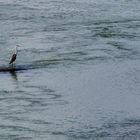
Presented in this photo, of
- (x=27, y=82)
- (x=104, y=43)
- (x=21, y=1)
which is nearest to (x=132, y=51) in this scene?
(x=104, y=43)

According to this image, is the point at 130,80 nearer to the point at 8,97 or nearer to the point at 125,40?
the point at 8,97

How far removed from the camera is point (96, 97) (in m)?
17.8

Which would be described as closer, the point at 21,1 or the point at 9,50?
the point at 9,50

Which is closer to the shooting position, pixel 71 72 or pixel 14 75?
pixel 14 75

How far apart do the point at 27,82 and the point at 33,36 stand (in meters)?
7.22

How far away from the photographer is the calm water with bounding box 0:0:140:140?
1520 centimetres

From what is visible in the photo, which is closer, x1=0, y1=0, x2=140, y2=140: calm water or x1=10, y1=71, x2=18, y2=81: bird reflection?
x1=0, y1=0, x2=140, y2=140: calm water

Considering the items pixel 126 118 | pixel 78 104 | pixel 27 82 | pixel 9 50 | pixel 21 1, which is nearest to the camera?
pixel 126 118

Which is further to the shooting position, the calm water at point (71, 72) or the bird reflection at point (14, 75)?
the bird reflection at point (14, 75)

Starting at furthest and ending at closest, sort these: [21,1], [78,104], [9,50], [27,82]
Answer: [21,1]
[9,50]
[27,82]
[78,104]

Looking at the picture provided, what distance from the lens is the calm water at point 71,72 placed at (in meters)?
15.2

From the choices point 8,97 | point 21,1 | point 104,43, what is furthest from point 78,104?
point 21,1

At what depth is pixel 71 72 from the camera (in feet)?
67.6

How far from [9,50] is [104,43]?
403 centimetres
